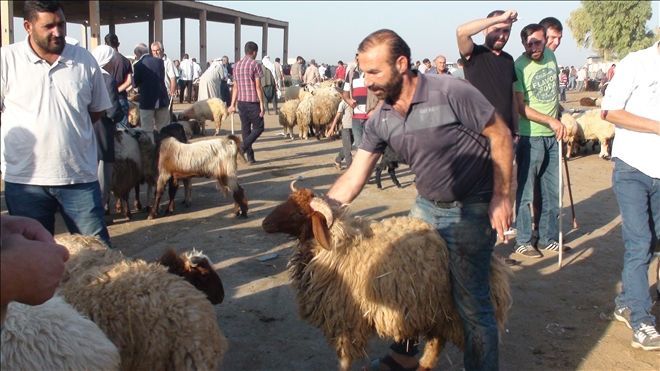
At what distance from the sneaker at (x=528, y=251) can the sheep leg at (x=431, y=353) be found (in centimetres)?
294

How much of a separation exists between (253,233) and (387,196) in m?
3.05

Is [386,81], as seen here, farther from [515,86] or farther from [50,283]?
[515,86]

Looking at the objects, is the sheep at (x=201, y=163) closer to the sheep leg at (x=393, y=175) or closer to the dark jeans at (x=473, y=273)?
the sheep leg at (x=393, y=175)

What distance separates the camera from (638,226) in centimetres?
439

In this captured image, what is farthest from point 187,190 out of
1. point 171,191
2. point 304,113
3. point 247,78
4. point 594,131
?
point 594,131

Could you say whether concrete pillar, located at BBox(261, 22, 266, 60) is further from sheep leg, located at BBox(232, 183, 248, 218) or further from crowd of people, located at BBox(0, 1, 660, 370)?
crowd of people, located at BBox(0, 1, 660, 370)

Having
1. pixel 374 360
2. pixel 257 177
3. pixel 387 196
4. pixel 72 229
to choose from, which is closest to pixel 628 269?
pixel 374 360

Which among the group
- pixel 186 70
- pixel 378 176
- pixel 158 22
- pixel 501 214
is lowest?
pixel 378 176

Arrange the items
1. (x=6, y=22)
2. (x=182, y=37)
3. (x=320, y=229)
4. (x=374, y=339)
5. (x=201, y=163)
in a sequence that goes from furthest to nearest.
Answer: (x=182, y=37) → (x=6, y=22) → (x=201, y=163) → (x=374, y=339) → (x=320, y=229)

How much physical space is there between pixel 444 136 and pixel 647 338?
2.52 meters

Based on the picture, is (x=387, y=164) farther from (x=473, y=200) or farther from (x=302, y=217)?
(x=473, y=200)

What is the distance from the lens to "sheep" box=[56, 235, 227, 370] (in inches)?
116

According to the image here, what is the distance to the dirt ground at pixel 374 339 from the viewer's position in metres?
4.31

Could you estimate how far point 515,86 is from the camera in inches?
246
